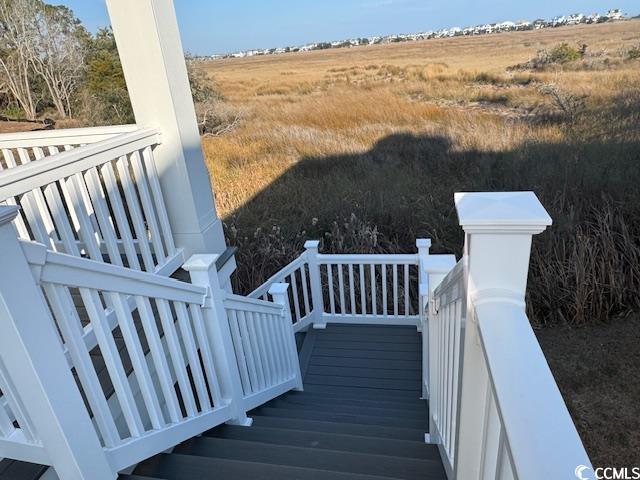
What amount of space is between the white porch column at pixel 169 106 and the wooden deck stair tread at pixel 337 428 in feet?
4.57

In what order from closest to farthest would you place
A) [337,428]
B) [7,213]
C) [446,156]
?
[7,213] < [337,428] < [446,156]

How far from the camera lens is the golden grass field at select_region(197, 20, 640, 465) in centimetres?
381

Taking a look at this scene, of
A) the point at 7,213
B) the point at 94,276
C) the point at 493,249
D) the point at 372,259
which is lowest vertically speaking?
the point at 372,259

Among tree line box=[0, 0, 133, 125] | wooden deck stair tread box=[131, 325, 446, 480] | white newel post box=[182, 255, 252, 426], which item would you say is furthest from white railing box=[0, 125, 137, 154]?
tree line box=[0, 0, 133, 125]

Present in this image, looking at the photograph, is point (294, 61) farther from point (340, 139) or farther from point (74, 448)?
point (74, 448)

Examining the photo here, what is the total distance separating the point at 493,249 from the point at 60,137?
2.86 meters

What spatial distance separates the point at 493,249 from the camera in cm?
87

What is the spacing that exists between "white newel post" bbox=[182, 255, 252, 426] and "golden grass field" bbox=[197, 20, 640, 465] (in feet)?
7.29

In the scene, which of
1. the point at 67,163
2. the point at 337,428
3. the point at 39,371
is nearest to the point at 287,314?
the point at 337,428

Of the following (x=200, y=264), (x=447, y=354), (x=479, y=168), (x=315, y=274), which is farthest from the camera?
(x=479, y=168)

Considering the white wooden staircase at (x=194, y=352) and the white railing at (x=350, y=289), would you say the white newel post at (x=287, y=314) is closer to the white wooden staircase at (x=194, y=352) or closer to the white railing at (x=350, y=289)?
the white wooden staircase at (x=194, y=352)

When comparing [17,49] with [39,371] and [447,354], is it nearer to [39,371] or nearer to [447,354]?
[39,371]

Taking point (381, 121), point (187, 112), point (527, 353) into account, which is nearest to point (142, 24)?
point (187, 112)

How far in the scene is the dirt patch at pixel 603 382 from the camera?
8.51 feet
